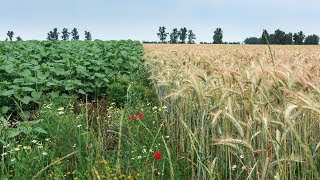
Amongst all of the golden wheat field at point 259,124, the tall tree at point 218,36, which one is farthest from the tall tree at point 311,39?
the golden wheat field at point 259,124

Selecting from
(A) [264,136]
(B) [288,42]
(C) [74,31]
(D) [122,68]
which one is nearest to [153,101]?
(D) [122,68]

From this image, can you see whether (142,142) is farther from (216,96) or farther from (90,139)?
(216,96)

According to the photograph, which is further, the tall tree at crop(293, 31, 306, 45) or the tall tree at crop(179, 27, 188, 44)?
the tall tree at crop(179, 27, 188, 44)

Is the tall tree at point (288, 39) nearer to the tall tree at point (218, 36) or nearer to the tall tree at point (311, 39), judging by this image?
the tall tree at point (311, 39)

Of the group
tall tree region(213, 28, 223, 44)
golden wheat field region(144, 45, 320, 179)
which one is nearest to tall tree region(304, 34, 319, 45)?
tall tree region(213, 28, 223, 44)

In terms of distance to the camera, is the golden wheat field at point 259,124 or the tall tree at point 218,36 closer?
the golden wheat field at point 259,124

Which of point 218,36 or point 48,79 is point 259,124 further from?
point 218,36

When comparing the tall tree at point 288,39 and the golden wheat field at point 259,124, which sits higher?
the golden wheat field at point 259,124

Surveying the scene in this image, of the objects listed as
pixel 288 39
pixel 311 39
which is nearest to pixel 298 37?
pixel 288 39

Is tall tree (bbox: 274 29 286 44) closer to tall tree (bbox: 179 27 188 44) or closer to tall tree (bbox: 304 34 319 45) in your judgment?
tall tree (bbox: 304 34 319 45)

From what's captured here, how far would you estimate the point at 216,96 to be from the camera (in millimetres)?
3902

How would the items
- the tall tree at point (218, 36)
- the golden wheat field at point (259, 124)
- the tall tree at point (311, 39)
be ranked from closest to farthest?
the golden wheat field at point (259, 124) < the tall tree at point (311, 39) < the tall tree at point (218, 36)

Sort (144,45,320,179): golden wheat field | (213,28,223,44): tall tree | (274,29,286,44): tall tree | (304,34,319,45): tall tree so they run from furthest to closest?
(213,28,223,44): tall tree < (304,34,319,45): tall tree < (274,29,286,44): tall tree < (144,45,320,179): golden wheat field

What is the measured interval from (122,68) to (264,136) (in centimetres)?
1114
